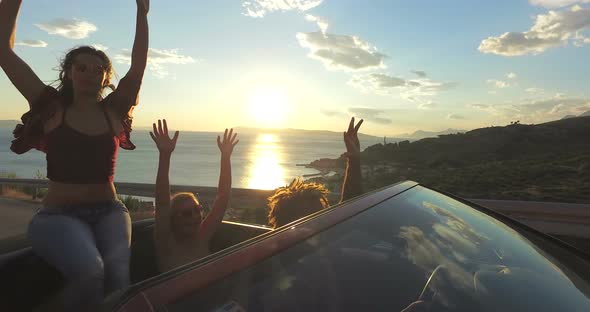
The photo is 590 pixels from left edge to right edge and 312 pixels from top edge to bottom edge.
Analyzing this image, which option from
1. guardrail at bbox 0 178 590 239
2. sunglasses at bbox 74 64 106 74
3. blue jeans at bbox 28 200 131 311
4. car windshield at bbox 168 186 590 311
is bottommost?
guardrail at bbox 0 178 590 239

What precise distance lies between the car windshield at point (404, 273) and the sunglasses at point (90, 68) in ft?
6.40

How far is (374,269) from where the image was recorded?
4.40 feet

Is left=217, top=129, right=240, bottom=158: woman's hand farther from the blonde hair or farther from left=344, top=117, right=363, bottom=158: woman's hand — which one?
left=344, top=117, right=363, bottom=158: woman's hand

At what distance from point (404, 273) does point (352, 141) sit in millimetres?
2747

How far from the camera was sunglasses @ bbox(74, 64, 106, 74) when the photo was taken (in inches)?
99.9

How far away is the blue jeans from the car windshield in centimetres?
97

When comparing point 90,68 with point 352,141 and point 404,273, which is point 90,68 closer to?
point 404,273

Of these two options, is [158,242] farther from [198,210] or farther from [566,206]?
[566,206]

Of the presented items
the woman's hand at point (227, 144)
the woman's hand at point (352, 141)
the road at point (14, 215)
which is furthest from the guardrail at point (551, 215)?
the road at point (14, 215)

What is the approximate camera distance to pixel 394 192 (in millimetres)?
2150

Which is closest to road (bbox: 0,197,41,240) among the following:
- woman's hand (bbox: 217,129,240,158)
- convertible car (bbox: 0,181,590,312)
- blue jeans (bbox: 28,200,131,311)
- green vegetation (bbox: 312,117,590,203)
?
woman's hand (bbox: 217,129,240,158)

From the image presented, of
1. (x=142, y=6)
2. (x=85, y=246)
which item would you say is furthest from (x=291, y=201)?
(x=142, y=6)

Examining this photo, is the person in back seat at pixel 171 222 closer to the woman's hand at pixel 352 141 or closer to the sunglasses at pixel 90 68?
the sunglasses at pixel 90 68

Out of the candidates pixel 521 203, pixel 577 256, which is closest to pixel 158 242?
pixel 577 256
